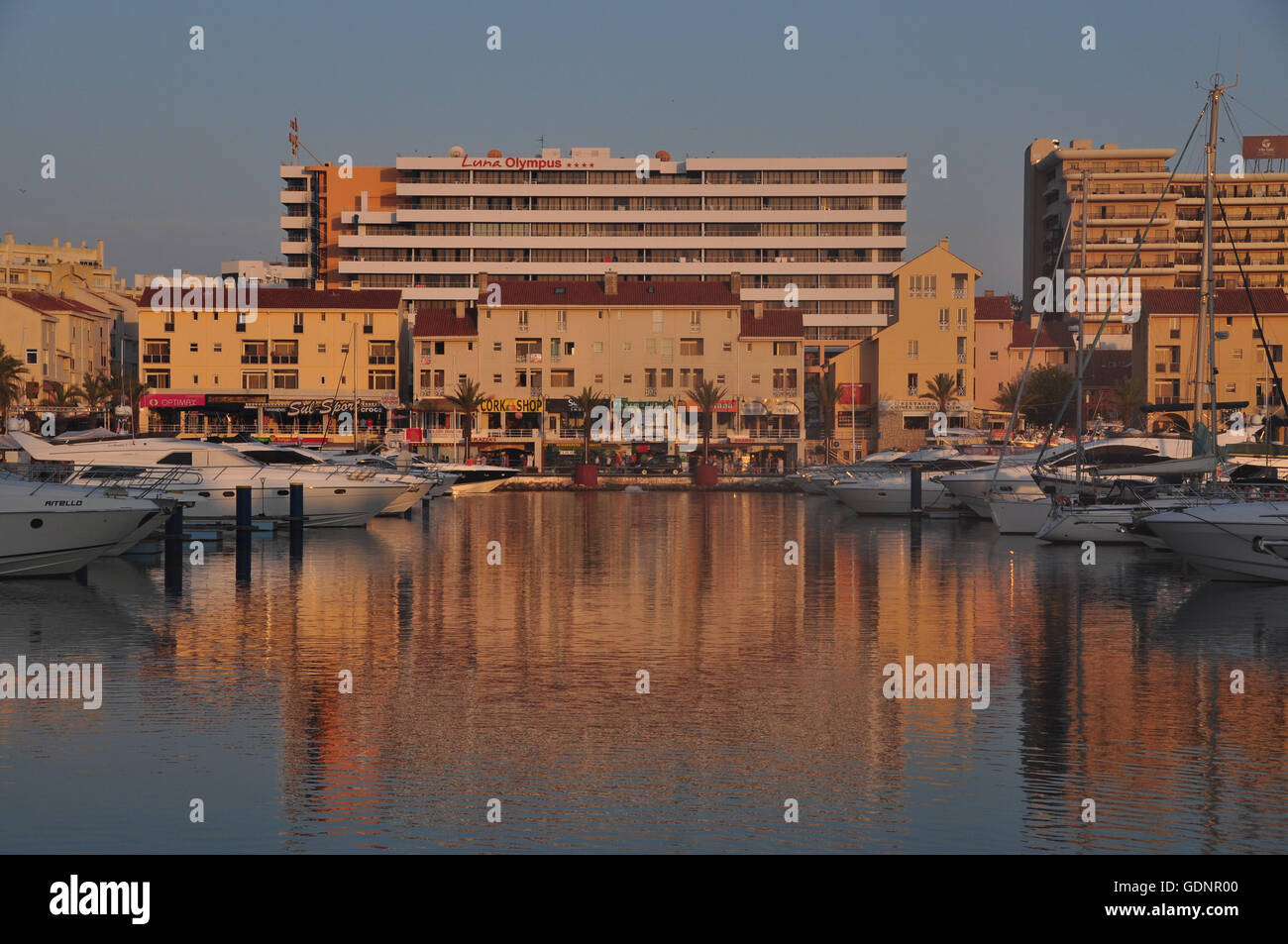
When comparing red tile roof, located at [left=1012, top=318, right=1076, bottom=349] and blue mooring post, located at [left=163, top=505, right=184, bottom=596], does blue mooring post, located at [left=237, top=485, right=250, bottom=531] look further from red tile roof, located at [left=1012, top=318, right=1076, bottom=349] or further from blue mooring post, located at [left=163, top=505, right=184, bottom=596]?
red tile roof, located at [left=1012, top=318, right=1076, bottom=349]

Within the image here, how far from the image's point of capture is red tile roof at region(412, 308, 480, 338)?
10881cm

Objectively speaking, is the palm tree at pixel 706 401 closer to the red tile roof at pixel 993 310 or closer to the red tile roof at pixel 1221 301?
the red tile roof at pixel 993 310

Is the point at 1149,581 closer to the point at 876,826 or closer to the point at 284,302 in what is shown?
the point at 876,826

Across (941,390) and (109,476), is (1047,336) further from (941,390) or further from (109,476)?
(109,476)

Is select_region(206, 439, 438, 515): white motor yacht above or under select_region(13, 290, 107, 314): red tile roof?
under

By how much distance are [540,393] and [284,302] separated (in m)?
19.7

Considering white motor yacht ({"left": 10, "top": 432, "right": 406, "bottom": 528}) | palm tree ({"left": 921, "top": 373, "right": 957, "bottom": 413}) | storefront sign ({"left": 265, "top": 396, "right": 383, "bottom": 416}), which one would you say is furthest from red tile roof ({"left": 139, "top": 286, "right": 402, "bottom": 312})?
white motor yacht ({"left": 10, "top": 432, "right": 406, "bottom": 528})

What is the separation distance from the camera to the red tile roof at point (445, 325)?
4284 inches

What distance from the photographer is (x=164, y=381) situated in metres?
107

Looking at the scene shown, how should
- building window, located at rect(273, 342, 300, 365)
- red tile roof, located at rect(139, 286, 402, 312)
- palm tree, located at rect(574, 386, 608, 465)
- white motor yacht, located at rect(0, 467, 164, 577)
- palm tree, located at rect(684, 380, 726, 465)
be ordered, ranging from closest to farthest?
white motor yacht, located at rect(0, 467, 164, 577), palm tree, located at rect(684, 380, 726, 465), palm tree, located at rect(574, 386, 608, 465), building window, located at rect(273, 342, 300, 365), red tile roof, located at rect(139, 286, 402, 312)

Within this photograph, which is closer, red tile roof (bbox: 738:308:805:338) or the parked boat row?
the parked boat row

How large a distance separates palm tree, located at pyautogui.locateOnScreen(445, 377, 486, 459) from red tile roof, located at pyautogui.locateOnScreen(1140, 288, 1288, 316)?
50.5m

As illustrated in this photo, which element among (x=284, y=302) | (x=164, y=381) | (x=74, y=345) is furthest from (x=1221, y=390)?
(x=74, y=345)
